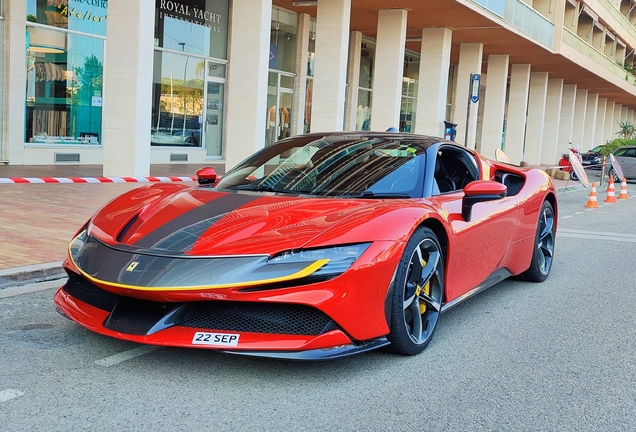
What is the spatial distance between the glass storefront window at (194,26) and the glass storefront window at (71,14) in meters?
2.09

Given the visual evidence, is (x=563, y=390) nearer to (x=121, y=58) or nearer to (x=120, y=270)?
(x=120, y=270)

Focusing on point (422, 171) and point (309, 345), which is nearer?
point (309, 345)

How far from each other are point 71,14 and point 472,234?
47.3 feet

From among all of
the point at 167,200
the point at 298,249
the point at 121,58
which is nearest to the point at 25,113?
the point at 121,58

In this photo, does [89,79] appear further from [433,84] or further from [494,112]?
[494,112]

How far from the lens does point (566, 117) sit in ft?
144

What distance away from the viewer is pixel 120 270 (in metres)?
3.48

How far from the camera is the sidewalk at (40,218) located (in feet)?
19.0

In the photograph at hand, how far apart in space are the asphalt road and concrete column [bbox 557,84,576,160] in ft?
135

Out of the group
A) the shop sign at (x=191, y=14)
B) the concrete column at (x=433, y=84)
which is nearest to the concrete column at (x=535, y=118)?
the concrete column at (x=433, y=84)

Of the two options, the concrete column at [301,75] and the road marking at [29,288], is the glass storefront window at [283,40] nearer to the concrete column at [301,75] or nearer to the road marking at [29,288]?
the concrete column at [301,75]

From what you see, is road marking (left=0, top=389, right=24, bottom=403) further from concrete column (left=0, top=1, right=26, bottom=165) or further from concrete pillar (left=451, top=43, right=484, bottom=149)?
concrete pillar (left=451, top=43, right=484, bottom=149)

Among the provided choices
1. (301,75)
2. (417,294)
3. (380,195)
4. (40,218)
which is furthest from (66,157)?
(417,294)

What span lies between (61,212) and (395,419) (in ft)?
22.5
